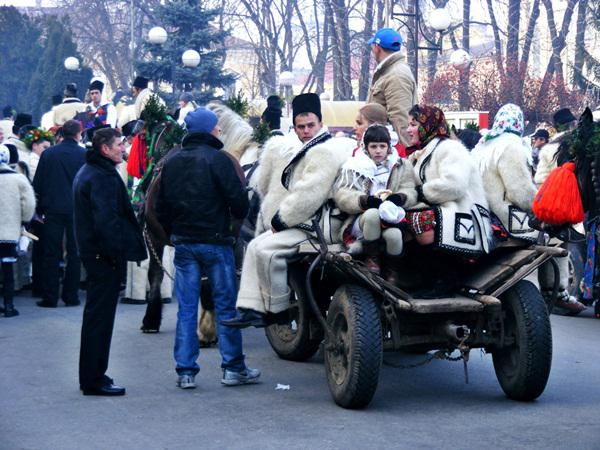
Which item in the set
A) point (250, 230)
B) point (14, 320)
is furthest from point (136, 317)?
point (250, 230)

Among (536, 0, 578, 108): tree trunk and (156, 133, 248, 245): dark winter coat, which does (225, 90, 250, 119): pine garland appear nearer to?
(156, 133, 248, 245): dark winter coat

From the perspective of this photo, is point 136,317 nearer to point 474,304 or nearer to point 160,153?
point 160,153

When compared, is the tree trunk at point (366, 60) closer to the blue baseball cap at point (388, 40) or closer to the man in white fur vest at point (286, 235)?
the blue baseball cap at point (388, 40)

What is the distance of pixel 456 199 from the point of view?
898 cm

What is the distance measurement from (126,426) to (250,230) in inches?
166

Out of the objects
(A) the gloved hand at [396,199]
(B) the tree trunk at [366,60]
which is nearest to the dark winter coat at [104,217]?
(A) the gloved hand at [396,199]

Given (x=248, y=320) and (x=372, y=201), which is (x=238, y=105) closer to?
(x=248, y=320)

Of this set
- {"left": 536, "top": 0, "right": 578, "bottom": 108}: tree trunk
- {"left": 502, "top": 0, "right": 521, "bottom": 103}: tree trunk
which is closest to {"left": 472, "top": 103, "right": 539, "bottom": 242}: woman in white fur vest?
{"left": 502, "top": 0, "right": 521, "bottom": 103}: tree trunk

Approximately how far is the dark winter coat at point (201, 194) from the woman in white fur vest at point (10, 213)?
5405 millimetres

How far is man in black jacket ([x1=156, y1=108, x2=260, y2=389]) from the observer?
9570mm

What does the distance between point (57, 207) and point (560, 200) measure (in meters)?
6.18

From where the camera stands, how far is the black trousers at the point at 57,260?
15.4 metres

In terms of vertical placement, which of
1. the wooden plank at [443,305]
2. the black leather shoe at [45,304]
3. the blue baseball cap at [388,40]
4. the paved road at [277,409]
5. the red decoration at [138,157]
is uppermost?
the blue baseball cap at [388,40]

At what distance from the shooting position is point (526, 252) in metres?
9.02
